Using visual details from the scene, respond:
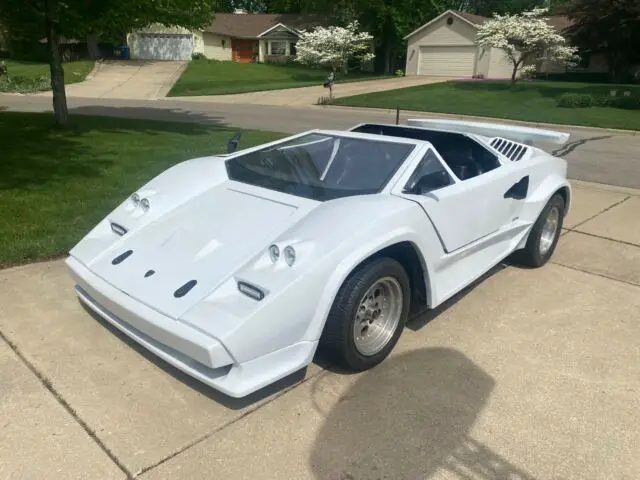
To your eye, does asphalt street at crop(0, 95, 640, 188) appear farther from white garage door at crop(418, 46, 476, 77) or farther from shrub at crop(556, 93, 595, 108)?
white garage door at crop(418, 46, 476, 77)

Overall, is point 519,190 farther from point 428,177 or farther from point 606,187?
point 606,187

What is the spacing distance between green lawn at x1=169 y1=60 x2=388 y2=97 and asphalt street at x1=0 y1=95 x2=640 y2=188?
220 inches

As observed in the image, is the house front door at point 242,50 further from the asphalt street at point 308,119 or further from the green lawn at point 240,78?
the asphalt street at point 308,119

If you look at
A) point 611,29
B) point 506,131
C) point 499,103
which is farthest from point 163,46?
point 506,131

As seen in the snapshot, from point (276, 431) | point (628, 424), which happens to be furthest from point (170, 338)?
point (628, 424)

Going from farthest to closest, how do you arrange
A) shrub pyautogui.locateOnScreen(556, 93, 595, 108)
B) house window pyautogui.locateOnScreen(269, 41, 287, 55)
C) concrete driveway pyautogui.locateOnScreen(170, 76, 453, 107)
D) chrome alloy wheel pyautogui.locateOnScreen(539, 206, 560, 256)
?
house window pyautogui.locateOnScreen(269, 41, 287, 55) → concrete driveway pyautogui.locateOnScreen(170, 76, 453, 107) → shrub pyautogui.locateOnScreen(556, 93, 595, 108) → chrome alloy wheel pyautogui.locateOnScreen(539, 206, 560, 256)

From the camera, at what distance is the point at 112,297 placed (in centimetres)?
290

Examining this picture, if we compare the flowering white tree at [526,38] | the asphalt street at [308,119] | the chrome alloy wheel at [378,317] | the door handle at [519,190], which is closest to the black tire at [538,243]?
the door handle at [519,190]

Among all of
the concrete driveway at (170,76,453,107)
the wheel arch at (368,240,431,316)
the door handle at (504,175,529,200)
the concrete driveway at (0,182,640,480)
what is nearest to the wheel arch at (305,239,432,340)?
the wheel arch at (368,240,431,316)

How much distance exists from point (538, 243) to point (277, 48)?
49047mm

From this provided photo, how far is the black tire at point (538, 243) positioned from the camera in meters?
4.54

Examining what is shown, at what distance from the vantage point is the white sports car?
2.56 meters

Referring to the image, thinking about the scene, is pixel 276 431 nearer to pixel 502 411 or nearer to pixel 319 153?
pixel 502 411

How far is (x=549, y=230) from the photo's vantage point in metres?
4.88
